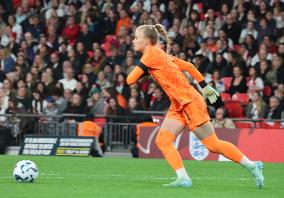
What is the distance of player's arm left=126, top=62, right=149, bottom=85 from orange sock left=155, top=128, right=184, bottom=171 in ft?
2.88

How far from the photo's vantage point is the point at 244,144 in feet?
67.8

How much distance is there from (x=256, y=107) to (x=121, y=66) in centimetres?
477

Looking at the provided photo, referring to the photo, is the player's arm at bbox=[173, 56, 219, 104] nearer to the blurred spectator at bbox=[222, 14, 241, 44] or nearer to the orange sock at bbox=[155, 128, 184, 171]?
the orange sock at bbox=[155, 128, 184, 171]

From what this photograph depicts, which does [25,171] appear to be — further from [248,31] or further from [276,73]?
[248,31]

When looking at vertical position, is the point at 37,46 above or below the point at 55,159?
above

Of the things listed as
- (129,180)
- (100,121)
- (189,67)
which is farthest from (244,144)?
(189,67)

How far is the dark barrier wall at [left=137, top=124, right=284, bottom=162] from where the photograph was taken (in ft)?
66.5

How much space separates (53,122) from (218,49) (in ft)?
15.7

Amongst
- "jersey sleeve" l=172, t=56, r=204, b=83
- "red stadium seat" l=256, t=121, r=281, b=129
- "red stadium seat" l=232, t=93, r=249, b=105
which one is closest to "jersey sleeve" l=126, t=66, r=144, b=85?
"jersey sleeve" l=172, t=56, r=204, b=83

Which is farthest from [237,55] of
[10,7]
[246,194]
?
[246,194]

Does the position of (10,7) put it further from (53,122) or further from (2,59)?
(53,122)

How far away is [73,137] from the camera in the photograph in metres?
21.5

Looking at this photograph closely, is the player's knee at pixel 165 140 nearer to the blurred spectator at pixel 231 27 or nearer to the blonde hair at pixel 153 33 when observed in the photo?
the blonde hair at pixel 153 33

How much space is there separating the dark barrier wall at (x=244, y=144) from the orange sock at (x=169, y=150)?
831cm
